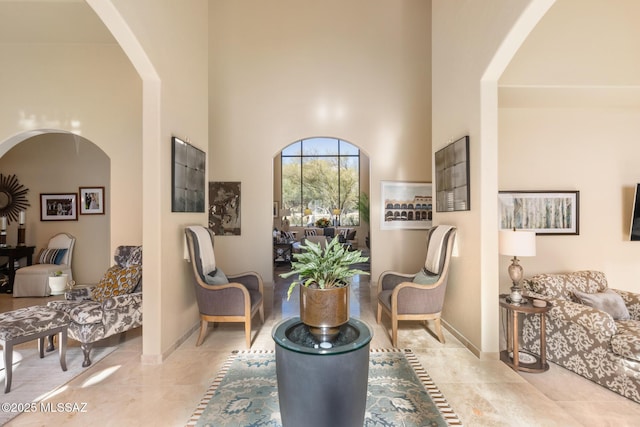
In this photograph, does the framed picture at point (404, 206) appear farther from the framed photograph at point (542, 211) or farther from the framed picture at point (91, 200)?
the framed picture at point (91, 200)

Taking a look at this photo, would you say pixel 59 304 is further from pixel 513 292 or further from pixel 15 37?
pixel 513 292

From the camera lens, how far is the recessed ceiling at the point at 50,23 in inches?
151

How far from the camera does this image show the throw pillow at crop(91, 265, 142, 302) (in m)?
3.10

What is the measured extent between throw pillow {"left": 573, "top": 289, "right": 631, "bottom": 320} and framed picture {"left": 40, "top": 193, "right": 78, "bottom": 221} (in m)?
8.35

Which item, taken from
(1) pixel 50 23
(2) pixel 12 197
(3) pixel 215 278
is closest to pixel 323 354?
(3) pixel 215 278

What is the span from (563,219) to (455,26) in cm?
312

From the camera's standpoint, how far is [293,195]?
12766 mm

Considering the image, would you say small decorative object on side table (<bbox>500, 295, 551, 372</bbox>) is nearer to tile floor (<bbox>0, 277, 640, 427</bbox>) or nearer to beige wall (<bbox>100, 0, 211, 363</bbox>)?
tile floor (<bbox>0, 277, 640, 427</bbox>)

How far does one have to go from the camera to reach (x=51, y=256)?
5.67 metres

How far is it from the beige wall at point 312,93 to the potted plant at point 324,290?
3881 millimetres

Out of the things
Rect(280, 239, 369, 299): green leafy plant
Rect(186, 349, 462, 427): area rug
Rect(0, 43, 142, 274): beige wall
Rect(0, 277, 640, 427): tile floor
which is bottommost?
Rect(0, 277, 640, 427): tile floor

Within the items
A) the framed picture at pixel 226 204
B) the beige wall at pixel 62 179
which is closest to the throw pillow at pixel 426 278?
the framed picture at pixel 226 204

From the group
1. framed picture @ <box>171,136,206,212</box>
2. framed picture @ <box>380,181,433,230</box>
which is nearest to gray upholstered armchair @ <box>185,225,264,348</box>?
framed picture @ <box>171,136,206,212</box>

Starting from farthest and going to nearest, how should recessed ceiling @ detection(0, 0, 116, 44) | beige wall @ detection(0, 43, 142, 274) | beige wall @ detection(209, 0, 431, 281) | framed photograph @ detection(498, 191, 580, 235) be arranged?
beige wall @ detection(209, 0, 431, 281) → beige wall @ detection(0, 43, 142, 274) → framed photograph @ detection(498, 191, 580, 235) → recessed ceiling @ detection(0, 0, 116, 44)
